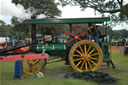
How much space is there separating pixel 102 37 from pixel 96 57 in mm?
1011

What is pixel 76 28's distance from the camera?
6.99 m

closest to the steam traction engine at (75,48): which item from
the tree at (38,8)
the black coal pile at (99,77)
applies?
the black coal pile at (99,77)

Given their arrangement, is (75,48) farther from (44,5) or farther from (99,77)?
(44,5)

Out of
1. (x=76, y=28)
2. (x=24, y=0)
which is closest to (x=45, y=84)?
(x=76, y=28)

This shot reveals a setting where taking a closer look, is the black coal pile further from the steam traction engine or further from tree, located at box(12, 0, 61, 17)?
tree, located at box(12, 0, 61, 17)

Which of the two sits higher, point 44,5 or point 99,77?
point 44,5

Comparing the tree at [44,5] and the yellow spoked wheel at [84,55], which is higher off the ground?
the tree at [44,5]

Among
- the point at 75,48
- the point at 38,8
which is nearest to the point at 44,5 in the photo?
the point at 38,8

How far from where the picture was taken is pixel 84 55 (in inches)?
267

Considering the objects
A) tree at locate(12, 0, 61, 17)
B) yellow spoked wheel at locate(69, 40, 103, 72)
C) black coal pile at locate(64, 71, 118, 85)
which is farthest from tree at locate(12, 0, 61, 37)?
black coal pile at locate(64, 71, 118, 85)

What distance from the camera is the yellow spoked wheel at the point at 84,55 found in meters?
6.66

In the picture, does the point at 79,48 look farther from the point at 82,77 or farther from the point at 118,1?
the point at 118,1

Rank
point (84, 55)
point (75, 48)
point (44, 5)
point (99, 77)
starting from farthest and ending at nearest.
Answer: point (44, 5)
point (84, 55)
point (75, 48)
point (99, 77)

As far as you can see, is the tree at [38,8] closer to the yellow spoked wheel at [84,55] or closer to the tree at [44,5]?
the tree at [44,5]
